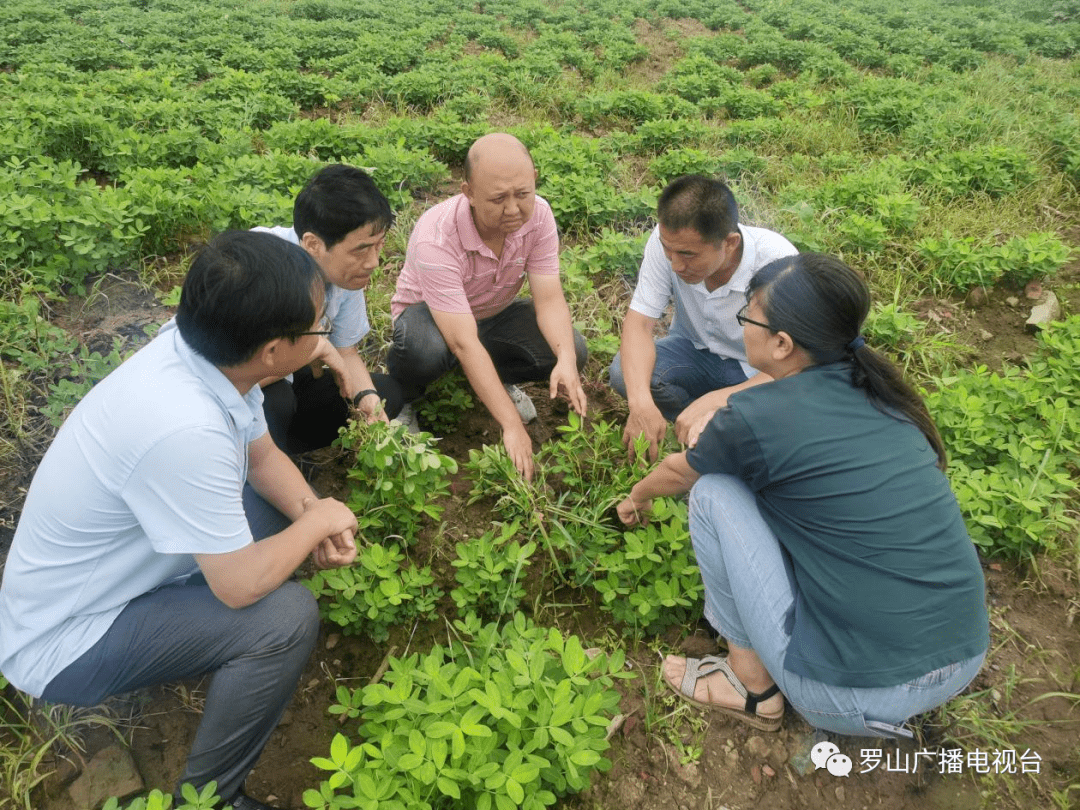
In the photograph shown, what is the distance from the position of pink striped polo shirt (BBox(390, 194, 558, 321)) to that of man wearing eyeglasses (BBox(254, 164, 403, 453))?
353 millimetres

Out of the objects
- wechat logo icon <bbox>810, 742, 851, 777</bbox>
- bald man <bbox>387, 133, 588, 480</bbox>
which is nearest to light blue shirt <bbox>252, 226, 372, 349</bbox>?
bald man <bbox>387, 133, 588, 480</bbox>

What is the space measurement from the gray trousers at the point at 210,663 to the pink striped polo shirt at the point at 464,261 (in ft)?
5.41

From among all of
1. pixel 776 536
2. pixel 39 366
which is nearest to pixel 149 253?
pixel 39 366

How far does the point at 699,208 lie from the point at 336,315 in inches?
60.8

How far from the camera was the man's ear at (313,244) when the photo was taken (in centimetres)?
278

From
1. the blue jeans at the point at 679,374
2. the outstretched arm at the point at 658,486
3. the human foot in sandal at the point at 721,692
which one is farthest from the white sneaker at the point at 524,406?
the human foot in sandal at the point at 721,692

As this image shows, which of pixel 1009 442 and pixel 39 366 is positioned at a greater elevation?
pixel 39 366

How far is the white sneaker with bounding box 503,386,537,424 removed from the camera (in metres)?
3.76

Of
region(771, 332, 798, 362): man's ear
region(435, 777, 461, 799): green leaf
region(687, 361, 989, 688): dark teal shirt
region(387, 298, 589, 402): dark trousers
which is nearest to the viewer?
region(435, 777, 461, 799): green leaf

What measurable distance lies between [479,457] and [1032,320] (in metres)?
3.79

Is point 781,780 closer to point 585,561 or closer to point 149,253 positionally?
point 585,561

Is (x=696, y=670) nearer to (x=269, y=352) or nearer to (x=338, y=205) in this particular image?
(x=269, y=352)

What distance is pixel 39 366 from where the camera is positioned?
336 centimetres

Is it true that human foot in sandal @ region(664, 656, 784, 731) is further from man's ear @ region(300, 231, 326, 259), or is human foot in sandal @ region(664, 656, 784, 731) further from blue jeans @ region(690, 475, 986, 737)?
man's ear @ region(300, 231, 326, 259)
